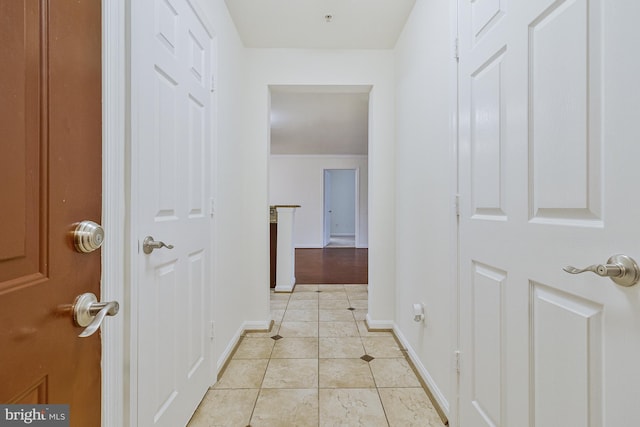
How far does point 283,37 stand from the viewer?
2.38 metres

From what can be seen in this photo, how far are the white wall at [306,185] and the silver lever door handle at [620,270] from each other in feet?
24.1

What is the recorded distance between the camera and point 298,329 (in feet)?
8.56

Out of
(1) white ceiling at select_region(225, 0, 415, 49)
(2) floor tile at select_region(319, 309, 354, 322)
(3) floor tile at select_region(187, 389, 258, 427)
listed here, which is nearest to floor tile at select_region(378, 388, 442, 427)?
(3) floor tile at select_region(187, 389, 258, 427)

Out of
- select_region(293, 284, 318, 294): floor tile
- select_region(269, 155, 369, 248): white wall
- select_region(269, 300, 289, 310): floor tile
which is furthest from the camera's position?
select_region(269, 155, 369, 248): white wall

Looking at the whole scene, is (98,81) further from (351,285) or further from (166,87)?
(351,285)

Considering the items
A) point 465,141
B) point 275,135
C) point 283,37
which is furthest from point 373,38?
point 275,135

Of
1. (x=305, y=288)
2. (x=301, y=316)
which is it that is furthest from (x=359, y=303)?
(x=305, y=288)

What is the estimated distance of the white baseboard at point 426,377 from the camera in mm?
1511

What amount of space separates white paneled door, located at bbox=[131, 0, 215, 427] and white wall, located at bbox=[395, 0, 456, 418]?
1287mm

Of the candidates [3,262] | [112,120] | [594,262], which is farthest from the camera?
[112,120]

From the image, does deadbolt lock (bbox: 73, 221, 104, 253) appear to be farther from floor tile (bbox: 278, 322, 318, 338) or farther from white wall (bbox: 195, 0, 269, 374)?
floor tile (bbox: 278, 322, 318, 338)

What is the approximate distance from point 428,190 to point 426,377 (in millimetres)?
1127

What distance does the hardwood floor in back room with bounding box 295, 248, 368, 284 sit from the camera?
177 inches

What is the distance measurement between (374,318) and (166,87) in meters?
2.29
